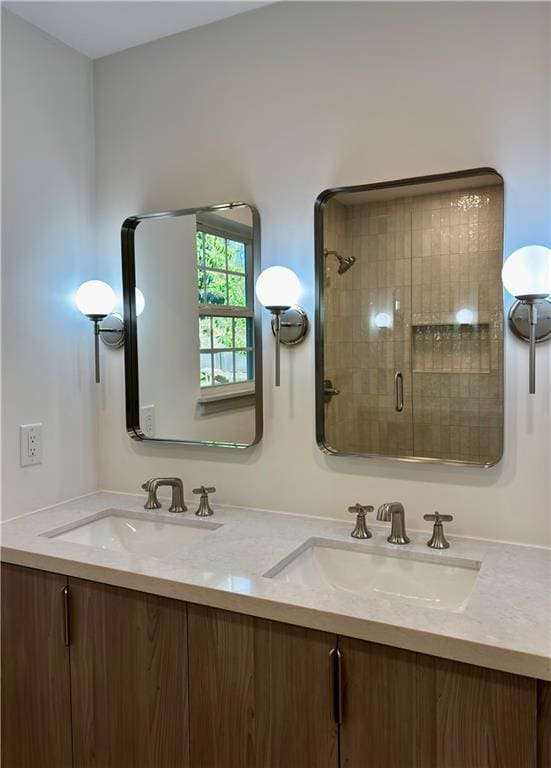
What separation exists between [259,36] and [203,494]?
148 cm

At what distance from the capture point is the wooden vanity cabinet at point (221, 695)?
1055 millimetres

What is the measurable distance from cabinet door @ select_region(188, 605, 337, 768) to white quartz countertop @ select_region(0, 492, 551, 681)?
2.2 inches

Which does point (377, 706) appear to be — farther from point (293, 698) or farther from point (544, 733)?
point (544, 733)

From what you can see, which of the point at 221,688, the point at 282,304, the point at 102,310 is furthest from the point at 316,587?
the point at 102,310

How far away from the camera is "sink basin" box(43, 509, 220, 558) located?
1.76 metres

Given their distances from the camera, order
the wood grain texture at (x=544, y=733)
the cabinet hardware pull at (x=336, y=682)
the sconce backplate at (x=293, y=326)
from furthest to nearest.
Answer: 1. the sconce backplate at (x=293, y=326)
2. the cabinet hardware pull at (x=336, y=682)
3. the wood grain texture at (x=544, y=733)

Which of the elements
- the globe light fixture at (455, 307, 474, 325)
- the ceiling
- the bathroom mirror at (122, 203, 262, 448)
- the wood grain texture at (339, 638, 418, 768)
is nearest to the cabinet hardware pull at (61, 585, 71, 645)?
the bathroom mirror at (122, 203, 262, 448)

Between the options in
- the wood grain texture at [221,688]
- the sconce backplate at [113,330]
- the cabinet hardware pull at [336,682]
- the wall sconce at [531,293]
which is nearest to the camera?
the cabinet hardware pull at [336,682]

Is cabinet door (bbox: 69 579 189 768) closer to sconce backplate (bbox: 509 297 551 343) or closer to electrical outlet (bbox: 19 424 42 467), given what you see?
electrical outlet (bbox: 19 424 42 467)

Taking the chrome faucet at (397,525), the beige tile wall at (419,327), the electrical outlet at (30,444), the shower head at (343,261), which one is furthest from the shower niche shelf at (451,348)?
Result: the electrical outlet at (30,444)

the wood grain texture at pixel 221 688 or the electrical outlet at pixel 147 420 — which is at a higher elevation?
the electrical outlet at pixel 147 420

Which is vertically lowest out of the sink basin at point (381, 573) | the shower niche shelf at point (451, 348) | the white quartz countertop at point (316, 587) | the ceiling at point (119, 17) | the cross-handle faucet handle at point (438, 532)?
the sink basin at point (381, 573)

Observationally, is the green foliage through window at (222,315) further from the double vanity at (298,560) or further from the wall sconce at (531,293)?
the wall sconce at (531,293)

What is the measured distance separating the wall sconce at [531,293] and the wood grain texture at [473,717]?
2.36 ft
